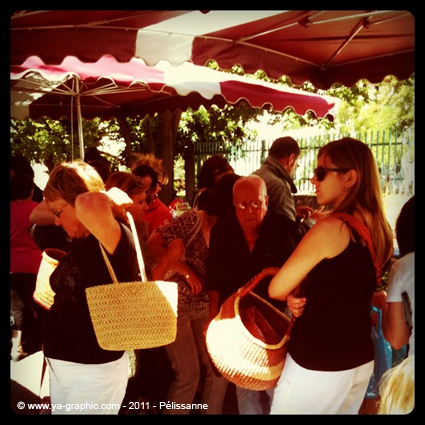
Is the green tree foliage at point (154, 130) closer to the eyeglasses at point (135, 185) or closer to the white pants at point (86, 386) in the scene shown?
the eyeglasses at point (135, 185)

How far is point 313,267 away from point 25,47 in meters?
1.74

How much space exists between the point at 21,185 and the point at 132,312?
2.30 m

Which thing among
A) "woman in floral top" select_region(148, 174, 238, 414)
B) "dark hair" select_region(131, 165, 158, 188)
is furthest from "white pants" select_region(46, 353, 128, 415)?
"dark hair" select_region(131, 165, 158, 188)

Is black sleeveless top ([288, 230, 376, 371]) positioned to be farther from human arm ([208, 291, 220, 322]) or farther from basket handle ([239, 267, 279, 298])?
human arm ([208, 291, 220, 322])

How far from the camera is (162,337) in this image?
230 cm

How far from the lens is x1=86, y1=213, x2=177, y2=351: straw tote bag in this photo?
213 centimetres

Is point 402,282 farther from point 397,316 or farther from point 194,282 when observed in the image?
point 194,282

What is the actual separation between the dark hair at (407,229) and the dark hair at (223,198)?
3.18 feet

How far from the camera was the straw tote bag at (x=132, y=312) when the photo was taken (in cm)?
213

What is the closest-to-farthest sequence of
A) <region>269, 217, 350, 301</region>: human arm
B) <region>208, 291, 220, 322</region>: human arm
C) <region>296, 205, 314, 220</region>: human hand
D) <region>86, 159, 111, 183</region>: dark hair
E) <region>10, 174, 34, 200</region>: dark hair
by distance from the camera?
<region>269, 217, 350, 301</region>: human arm, <region>208, 291, 220, 322</region>: human arm, <region>296, 205, 314, 220</region>: human hand, <region>10, 174, 34, 200</region>: dark hair, <region>86, 159, 111, 183</region>: dark hair

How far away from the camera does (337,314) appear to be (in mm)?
2105

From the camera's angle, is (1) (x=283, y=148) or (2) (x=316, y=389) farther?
(1) (x=283, y=148)

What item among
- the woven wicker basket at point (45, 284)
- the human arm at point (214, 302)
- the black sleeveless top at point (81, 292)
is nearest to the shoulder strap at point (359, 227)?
the black sleeveless top at point (81, 292)

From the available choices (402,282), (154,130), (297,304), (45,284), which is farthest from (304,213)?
(154,130)
